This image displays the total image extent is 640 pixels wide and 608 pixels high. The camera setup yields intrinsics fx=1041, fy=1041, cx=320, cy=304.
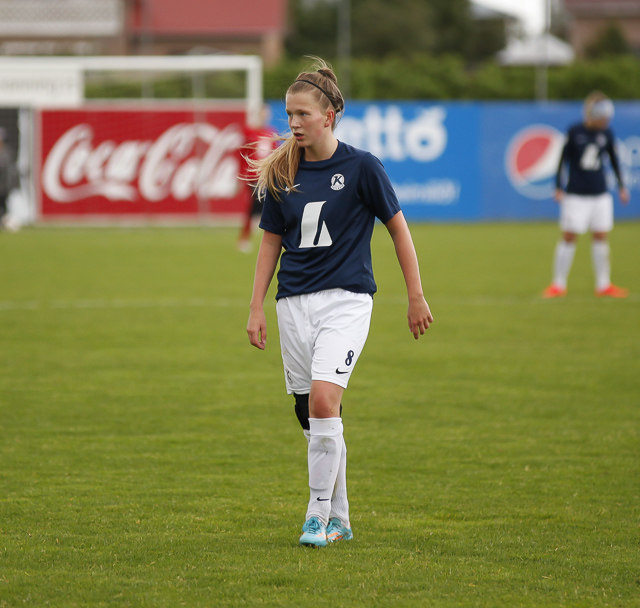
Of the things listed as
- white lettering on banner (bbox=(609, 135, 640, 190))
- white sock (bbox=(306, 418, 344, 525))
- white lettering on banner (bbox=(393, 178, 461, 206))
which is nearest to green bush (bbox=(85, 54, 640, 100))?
Answer: white lettering on banner (bbox=(609, 135, 640, 190))

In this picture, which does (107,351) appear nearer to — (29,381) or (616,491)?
(29,381)

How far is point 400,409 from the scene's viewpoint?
6734mm

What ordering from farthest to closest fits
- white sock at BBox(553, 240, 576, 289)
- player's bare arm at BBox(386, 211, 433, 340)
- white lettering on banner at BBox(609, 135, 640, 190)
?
white lettering on banner at BBox(609, 135, 640, 190)
white sock at BBox(553, 240, 576, 289)
player's bare arm at BBox(386, 211, 433, 340)

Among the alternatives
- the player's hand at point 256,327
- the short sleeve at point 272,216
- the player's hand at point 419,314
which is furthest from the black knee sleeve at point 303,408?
the short sleeve at point 272,216

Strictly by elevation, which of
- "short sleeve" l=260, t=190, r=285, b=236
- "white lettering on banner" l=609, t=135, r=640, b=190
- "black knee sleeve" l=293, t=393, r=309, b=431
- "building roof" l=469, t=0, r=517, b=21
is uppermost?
"building roof" l=469, t=0, r=517, b=21

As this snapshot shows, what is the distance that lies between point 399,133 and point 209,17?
26.2m

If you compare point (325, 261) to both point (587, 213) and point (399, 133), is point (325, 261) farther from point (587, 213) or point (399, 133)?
point (399, 133)

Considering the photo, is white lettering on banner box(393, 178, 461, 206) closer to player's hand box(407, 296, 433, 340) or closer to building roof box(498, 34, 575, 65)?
building roof box(498, 34, 575, 65)

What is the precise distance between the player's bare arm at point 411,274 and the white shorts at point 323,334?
0.62 feet

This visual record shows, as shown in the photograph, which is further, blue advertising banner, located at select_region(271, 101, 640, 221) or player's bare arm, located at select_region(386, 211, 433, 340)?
blue advertising banner, located at select_region(271, 101, 640, 221)

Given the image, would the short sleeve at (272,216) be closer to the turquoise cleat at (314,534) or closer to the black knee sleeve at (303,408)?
the black knee sleeve at (303,408)

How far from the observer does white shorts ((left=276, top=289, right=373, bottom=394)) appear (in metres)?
4.05

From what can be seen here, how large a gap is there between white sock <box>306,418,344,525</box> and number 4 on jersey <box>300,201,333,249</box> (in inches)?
27.7

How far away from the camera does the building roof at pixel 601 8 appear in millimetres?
52625
